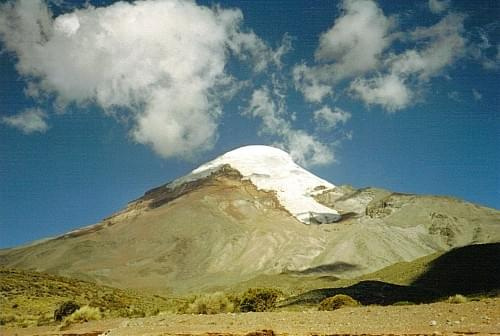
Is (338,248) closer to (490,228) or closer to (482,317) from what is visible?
(490,228)

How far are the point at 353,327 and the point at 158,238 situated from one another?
110453 mm

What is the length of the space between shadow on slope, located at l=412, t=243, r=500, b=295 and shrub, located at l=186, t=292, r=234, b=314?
52.5ft

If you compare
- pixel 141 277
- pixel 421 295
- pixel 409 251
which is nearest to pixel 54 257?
pixel 141 277

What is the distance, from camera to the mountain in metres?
96.9

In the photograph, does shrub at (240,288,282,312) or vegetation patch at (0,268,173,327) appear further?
vegetation patch at (0,268,173,327)

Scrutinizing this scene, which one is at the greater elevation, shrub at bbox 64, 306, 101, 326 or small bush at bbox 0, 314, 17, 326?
small bush at bbox 0, 314, 17, 326

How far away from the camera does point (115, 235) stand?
12706 centimetres

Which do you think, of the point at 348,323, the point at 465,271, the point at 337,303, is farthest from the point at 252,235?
the point at 348,323

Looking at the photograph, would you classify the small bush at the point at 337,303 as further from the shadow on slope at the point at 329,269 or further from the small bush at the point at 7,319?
the shadow on slope at the point at 329,269

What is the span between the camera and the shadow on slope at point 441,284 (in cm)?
3114

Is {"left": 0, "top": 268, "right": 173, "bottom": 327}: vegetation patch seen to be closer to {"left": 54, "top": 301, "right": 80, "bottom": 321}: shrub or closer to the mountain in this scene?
{"left": 54, "top": 301, "right": 80, "bottom": 321}: shrub

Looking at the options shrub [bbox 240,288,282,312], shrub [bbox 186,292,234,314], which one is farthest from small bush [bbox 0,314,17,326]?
shrub [bbox 240,288,282,312]

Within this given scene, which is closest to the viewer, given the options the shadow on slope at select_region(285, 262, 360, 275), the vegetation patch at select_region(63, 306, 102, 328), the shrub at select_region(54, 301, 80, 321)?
the vegetation patch at select_region(63, 306, 102, 328)

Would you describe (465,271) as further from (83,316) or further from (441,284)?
(83,316)
